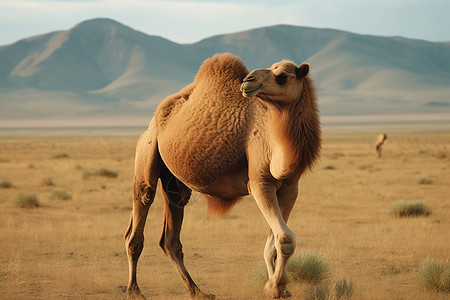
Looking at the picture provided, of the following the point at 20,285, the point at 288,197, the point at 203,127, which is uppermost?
the point at 203,127

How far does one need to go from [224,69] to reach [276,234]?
81.9 inches

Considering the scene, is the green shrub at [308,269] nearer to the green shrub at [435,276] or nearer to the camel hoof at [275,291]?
the green shrub at [435,276]

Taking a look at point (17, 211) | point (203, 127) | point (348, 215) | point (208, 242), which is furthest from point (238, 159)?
point (17, 211)

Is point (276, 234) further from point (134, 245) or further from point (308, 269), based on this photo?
point (308, 269)

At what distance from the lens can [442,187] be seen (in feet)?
75.3

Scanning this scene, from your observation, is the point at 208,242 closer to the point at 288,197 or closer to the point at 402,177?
the point at 288,197

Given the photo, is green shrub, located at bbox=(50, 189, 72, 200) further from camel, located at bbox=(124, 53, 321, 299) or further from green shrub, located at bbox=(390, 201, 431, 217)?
camel, located at bbox=(124, 53, 321, 299)

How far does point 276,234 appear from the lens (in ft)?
20.3

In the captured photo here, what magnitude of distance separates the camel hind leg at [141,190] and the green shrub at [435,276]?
3627 mm

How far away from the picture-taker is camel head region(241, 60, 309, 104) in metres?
5.98

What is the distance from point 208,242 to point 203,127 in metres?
6.41

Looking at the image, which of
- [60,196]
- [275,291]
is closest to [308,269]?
[275,291]

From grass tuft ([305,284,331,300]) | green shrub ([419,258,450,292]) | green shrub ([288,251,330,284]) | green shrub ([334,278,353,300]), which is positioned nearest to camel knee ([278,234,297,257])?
grass tuft ([305,284,331,300])

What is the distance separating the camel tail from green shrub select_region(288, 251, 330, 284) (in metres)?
2.09
